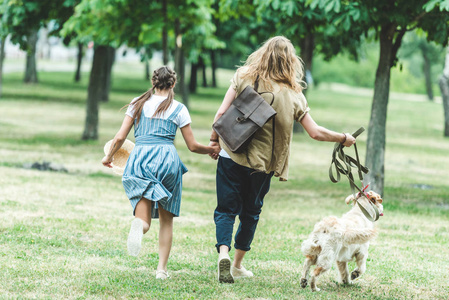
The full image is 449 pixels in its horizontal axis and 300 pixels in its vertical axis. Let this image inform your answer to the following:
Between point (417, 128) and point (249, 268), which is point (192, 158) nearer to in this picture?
point (249, 268)

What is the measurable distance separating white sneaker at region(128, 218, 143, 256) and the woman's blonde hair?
1.50m

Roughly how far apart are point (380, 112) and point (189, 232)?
4.76m

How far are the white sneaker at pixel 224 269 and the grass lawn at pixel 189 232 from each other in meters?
0.09

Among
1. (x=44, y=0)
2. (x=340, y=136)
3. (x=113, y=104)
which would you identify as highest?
(x=44, y=0)

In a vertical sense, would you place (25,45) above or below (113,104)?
above

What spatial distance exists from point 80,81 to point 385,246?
40996 mm

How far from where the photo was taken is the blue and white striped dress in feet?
Answer: 18.7

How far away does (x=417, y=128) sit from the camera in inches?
1371

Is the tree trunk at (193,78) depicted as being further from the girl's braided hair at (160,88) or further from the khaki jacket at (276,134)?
the khaki jacket at (276,134)

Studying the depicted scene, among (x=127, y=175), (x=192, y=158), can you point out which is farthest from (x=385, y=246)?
(x=192, y=158)

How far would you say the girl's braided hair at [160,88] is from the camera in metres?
5.82

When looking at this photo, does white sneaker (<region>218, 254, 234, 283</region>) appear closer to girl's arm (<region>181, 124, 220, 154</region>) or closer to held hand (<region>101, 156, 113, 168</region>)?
girl's arm (<region>181, 124, 220, 154</region>)

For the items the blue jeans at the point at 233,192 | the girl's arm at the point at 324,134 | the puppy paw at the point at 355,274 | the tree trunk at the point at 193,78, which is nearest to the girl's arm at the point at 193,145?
the blue jeans at the point at 233,192

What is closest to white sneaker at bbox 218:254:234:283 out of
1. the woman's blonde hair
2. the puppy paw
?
the puppy paw
